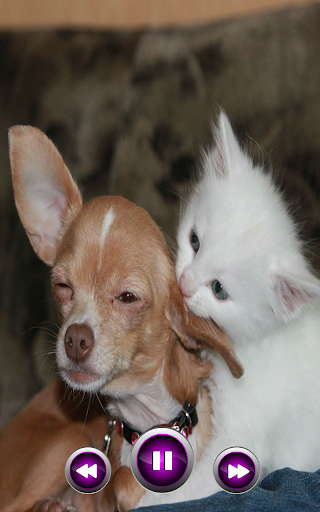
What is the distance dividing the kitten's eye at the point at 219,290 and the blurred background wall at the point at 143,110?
663 mm

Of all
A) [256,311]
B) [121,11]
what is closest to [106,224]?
[256,311]

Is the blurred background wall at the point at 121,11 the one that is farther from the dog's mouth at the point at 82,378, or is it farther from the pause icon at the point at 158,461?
the pause icon at the point at 158,461

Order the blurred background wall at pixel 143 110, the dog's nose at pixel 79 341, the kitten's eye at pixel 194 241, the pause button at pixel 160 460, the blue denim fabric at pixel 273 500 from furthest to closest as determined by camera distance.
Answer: the blurred background wall at pixel 143 110
the kitten's eye at pixel 194 241
the dog's nose at pixel 79 341
the blue denim fabric at pixel 273 500
the pause button at pixel 160 460

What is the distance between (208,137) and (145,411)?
1097 millimetres

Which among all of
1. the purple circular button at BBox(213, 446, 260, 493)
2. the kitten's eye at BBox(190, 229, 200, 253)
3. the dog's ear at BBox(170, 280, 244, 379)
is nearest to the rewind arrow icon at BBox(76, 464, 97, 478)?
the purple circular button at BBox(213, 446, 260, 493)

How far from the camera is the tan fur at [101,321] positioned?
4.54 ft

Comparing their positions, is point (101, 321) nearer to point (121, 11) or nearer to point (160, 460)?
point (160, 460)

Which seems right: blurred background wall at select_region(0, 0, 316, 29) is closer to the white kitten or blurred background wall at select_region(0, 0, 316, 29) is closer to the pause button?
the white kitten

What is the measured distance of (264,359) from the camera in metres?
1.55

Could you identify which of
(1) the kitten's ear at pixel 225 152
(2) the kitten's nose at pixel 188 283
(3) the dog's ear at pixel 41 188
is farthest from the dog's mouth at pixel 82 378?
(1) the kitten's ear at pixel 225 152

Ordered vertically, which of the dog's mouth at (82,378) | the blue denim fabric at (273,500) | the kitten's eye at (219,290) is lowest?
the blue denim fabric at (273,500)

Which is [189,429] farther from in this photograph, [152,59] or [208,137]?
[152,59]

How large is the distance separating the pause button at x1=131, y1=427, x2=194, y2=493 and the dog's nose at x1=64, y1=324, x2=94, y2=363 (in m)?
0.31

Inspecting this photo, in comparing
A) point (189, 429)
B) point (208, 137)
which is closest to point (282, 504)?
point (189, 429)
